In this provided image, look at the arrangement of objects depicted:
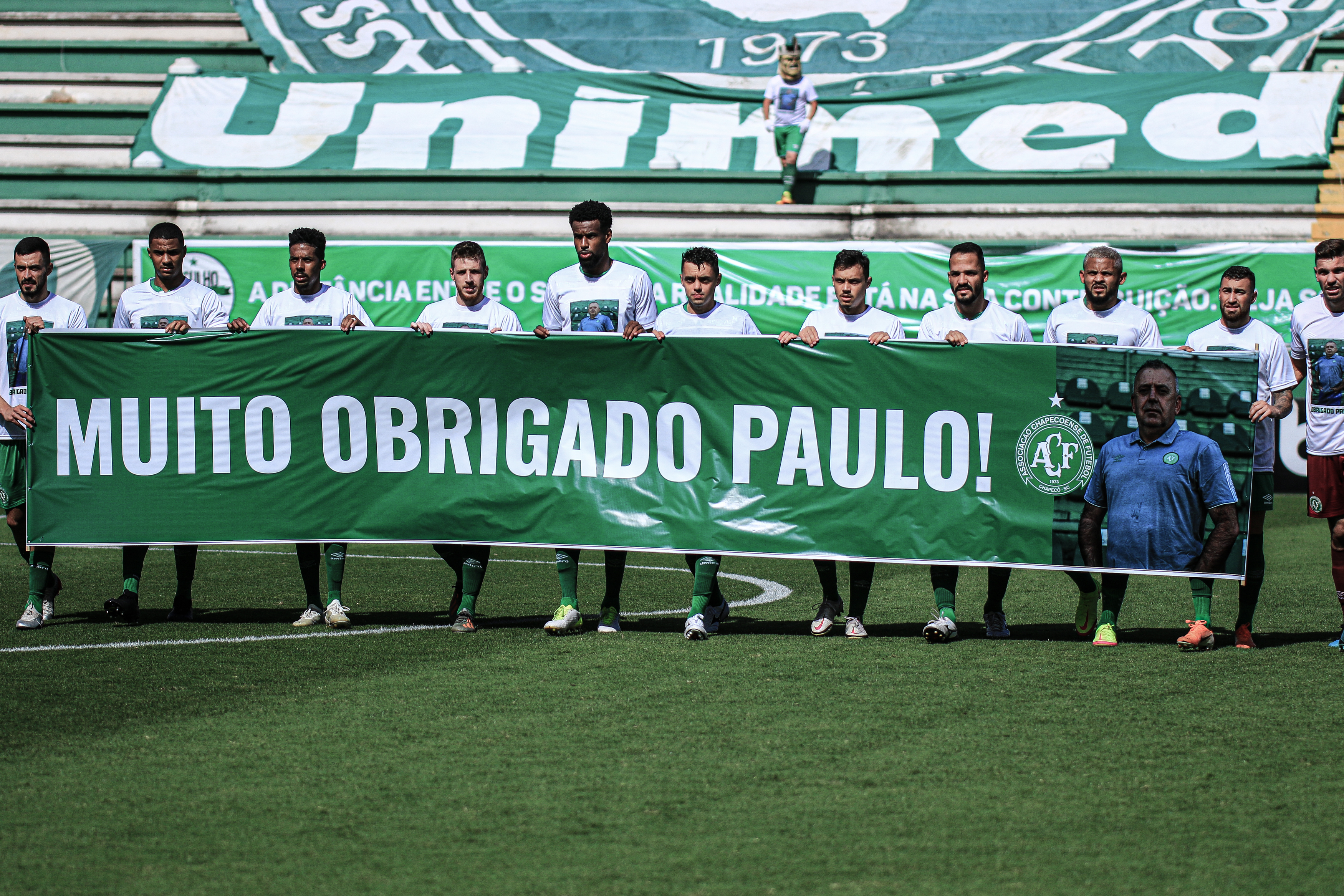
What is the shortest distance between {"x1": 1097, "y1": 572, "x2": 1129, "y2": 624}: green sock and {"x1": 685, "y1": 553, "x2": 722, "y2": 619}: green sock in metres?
1.87

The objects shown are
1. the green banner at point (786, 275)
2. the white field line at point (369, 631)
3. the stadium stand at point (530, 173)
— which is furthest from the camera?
the stadium stand at point (530, 173)

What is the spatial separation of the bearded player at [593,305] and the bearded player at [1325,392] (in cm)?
323

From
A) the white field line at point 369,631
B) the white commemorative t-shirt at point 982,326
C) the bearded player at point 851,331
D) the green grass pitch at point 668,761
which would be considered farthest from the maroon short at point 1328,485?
the white field line at point 369,631

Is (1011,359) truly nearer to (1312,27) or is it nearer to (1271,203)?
(1271,203)

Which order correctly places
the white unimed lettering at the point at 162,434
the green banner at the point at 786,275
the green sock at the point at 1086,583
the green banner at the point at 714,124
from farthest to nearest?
1. the green banner at the point at 714,124
2. the green banner at the point at 786,275
3. the white unimed lettering at the point at 162,434
4. the green sock at the point at 1086,583

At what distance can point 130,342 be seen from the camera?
311 inches

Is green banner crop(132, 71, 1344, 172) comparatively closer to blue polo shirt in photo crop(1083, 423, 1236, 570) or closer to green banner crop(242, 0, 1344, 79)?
green banner crop(242, 0, 1344, 79)

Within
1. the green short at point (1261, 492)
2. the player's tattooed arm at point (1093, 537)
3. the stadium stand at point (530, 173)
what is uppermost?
the stadium stand at point (530, 173)

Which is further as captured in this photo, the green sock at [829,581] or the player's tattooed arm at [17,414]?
the player's tattooed arm at [17,414]

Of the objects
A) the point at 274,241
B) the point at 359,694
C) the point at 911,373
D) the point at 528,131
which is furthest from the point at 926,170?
the point at 359,694

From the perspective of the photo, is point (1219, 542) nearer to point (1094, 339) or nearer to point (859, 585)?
point (1094, 339)

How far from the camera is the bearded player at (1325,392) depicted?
7.50 m

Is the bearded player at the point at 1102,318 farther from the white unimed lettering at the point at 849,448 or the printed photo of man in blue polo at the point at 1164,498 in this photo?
the white unimed lettering at the point at 849,448

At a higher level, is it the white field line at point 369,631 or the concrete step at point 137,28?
the concrete step at point 137,28
